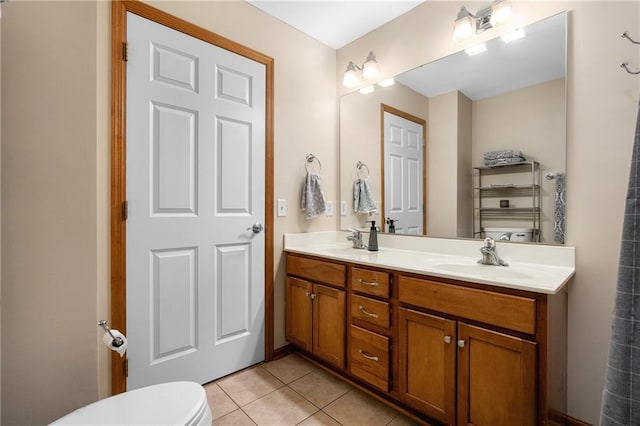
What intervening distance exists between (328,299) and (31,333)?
1404mm

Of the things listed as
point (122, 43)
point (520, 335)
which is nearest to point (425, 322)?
point (520, 335)

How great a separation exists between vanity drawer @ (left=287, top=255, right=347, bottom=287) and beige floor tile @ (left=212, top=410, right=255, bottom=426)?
2.69ft

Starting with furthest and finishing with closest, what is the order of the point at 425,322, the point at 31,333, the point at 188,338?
the point at 188,338 < the point at 425,322 < the point at 31,333

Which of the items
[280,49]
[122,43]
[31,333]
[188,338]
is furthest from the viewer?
[280,49]

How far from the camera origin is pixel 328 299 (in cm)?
183

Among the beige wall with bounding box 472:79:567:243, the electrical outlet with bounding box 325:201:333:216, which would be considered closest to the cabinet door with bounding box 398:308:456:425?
the beige wall with bounding box 472:79:567:243

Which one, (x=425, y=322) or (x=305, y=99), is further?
(x=305, y=99)

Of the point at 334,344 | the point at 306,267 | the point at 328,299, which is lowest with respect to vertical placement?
the point at 334,344

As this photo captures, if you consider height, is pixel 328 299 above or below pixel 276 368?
above

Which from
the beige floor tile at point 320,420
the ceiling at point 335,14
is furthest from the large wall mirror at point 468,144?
the beige floor tile at point 320,420

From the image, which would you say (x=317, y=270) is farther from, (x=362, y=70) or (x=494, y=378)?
(x=362, y=70)

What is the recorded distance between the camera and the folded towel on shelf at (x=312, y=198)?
222cm

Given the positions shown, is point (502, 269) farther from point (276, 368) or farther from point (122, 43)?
point (122, 43)

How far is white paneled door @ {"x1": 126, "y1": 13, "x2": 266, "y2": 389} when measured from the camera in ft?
5.07
